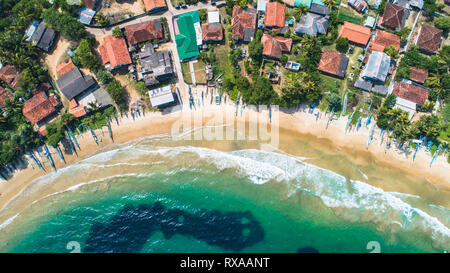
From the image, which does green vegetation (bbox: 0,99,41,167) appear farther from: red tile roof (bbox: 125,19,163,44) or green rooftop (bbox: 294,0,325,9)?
green rooftop (bbox: 294,0,325,9)

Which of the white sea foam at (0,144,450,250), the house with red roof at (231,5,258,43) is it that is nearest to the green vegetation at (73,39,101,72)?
the white sea foam at (0,144,450,250)

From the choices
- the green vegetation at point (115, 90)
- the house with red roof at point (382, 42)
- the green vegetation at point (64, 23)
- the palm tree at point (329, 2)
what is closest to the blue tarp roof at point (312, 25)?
the palm tree at point (329, 2)

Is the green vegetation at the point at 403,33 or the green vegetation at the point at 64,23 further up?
the green vegetation at the point at 64,23

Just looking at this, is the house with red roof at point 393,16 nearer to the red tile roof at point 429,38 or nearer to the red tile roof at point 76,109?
the red tile roof at point 429,38

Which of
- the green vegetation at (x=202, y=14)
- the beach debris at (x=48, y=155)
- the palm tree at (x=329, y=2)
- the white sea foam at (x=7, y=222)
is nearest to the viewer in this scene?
the white sea foam at (x=7, y=222)

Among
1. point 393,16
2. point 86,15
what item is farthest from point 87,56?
point 393,16

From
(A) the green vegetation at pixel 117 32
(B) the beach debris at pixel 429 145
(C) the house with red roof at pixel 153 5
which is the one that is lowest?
(B) the beach debris at pixel 429 145

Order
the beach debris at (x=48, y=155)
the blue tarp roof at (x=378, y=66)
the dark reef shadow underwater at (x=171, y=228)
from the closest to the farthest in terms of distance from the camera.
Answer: the dark reef shadow underwater at (x=171, y=228) < the blue tarp roof at (x=378, y=66) < the beach debris at (x=48, y=155)

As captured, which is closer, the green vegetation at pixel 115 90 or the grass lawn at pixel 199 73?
the green vegetation at pixel 115 90
